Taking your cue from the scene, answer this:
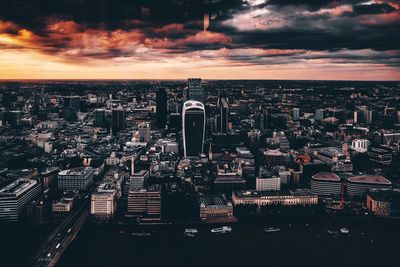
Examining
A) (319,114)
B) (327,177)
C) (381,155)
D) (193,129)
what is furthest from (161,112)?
(327,177)

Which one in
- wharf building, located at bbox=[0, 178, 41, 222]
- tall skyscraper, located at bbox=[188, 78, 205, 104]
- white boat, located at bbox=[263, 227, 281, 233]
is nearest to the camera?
white boat, located at bbox=[263, 227, 281, 233]

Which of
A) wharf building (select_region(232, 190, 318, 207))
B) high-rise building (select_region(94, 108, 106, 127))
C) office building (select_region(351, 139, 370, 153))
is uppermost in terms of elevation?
high-rise building (select_region(94, 108, 106, 127))

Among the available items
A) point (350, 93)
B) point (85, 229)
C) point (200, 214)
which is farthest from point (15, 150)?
point (350, 93)

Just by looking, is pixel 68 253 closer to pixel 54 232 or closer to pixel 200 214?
pixel 54 232

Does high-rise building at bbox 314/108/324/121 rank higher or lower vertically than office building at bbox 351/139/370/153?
higher

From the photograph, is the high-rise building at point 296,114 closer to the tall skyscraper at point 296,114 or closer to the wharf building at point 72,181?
the tall skyscraper at point 296,114

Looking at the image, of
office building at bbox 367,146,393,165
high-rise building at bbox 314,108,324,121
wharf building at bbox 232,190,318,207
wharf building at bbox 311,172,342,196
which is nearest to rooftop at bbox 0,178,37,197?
wharf building at bbox 232,190,318,207

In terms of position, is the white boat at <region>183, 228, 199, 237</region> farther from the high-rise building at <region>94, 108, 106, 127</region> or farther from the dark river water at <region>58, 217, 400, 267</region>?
the high-rise building at <region>94, 108, 106, 127</region>
